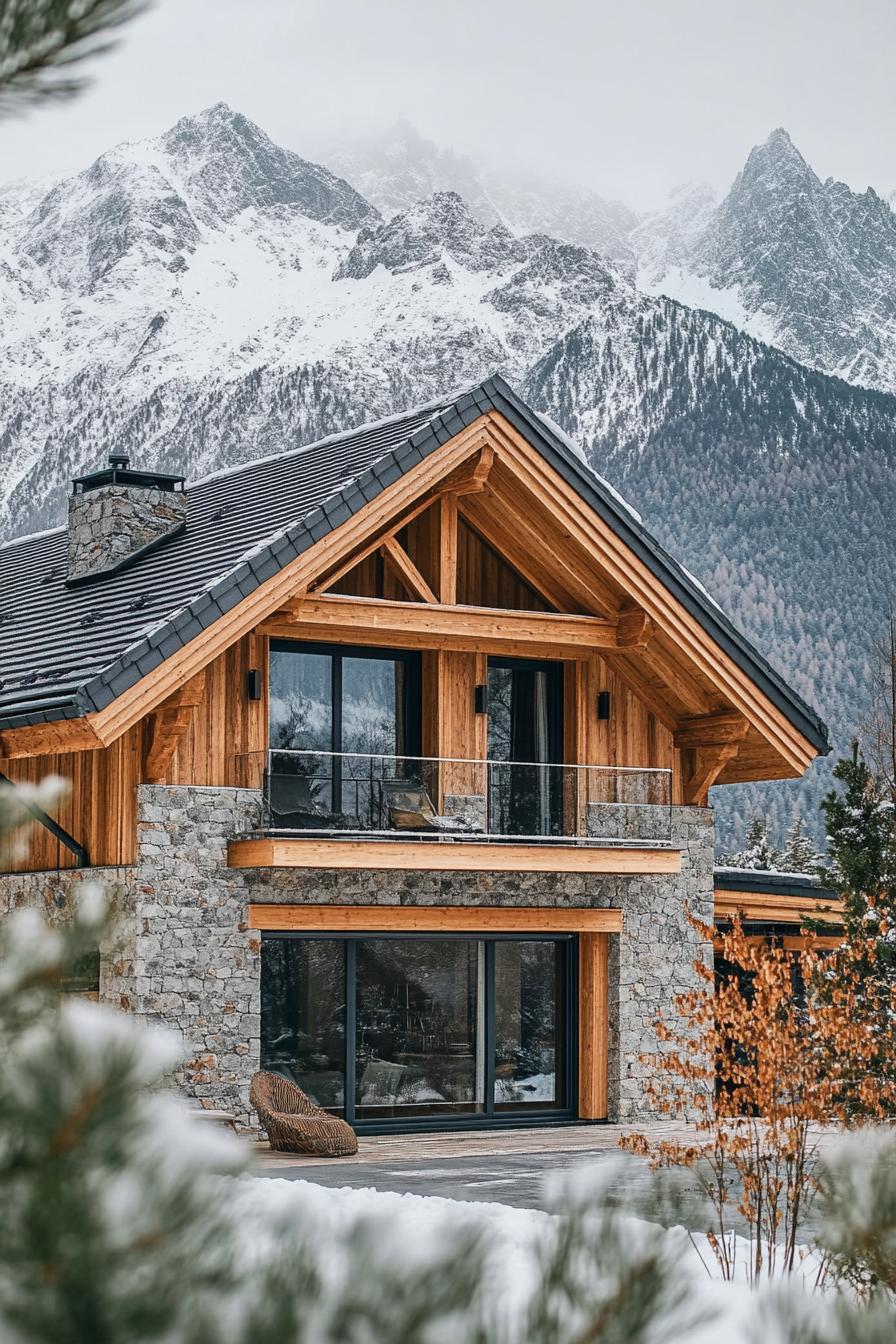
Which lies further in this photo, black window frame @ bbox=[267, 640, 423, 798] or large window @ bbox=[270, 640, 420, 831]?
black window frame @ bbox=[267, 640, 423, 798]

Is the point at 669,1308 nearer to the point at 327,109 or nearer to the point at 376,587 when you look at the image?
the point at 376,587

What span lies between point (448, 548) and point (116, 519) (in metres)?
2.99

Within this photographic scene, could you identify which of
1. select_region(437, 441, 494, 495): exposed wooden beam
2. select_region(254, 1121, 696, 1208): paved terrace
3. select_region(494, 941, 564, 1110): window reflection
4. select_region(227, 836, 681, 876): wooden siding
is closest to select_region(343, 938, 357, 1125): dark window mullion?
select_region(254, 1121, 696, 1208): paved terrace

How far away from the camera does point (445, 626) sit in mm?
16297

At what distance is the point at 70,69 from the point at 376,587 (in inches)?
557

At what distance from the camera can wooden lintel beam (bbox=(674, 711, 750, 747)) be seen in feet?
58.2

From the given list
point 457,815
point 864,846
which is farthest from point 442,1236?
point 457,815

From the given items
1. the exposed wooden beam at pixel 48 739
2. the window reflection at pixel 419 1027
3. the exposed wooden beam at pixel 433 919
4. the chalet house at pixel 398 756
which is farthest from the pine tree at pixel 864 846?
the exposed wooden beam at pixel 48 739

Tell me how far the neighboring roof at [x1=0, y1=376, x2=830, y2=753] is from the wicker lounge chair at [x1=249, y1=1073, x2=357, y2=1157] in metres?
3.06

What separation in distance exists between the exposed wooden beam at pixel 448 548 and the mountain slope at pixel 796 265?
8924cm

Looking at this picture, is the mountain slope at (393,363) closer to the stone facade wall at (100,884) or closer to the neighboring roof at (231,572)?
the neighboring roof at (231,572)

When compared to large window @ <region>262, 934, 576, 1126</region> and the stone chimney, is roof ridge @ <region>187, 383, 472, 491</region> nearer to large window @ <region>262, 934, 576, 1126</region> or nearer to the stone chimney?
the stone chimney

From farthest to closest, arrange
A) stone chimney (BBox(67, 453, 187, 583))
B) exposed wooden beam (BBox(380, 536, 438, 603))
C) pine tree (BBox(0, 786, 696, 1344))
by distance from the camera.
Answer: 1. stone chimney (BBox(67, 453, 187, 583))
2. exposed wooden beam (BBox(380, 536, 438, 603))
3. pine tree (BBox(0, 786, 696, 1344))

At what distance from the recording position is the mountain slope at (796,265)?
352 feet
